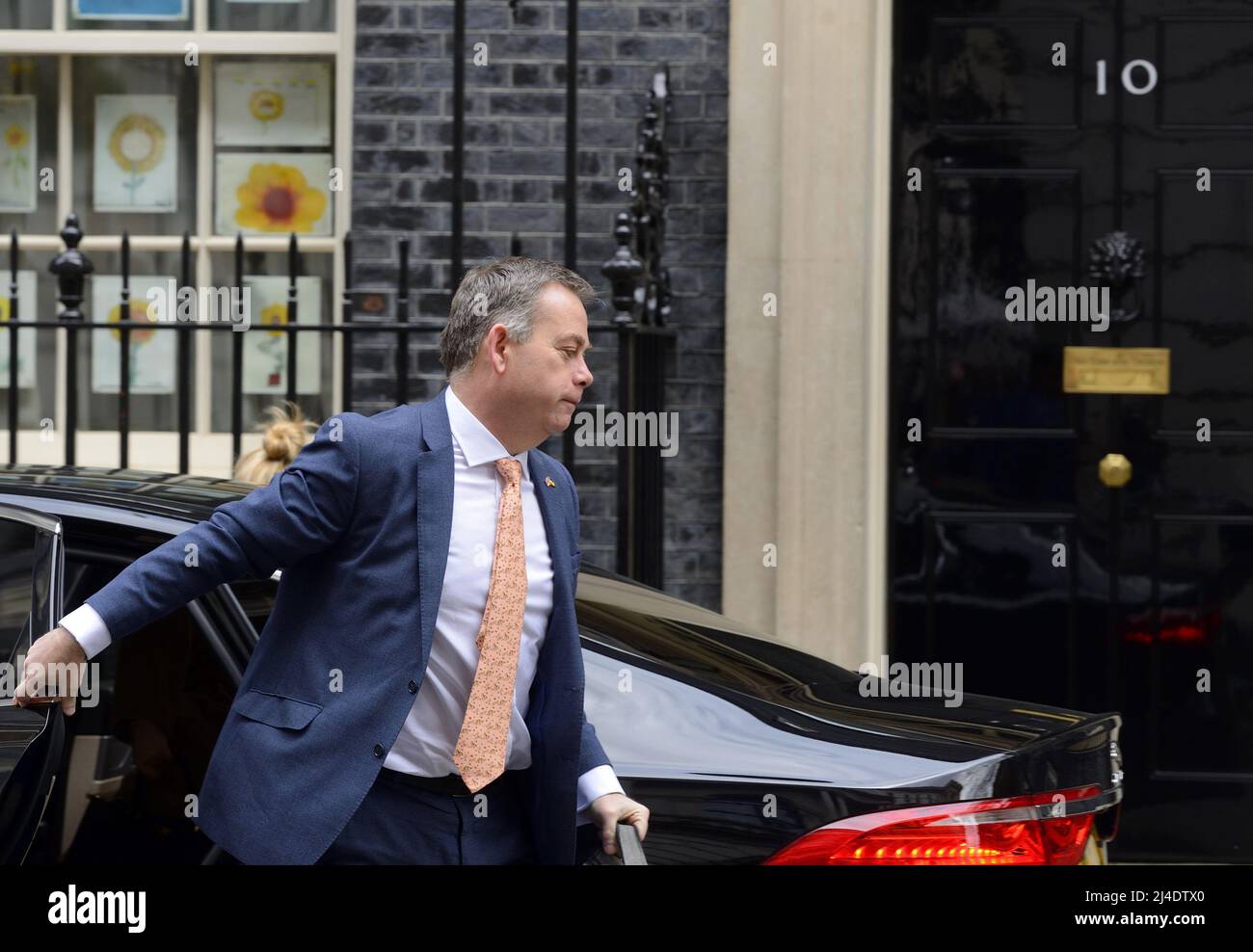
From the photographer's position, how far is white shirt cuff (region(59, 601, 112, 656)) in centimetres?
255

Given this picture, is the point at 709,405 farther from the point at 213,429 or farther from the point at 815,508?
the point at 213,429

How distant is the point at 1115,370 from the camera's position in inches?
257

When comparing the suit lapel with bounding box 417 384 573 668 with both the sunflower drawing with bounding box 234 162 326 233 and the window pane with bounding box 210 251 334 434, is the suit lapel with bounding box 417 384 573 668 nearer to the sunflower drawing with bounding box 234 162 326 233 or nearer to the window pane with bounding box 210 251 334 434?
the window pane with bounding box 210 251 334 434

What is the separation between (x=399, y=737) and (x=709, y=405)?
158 inches

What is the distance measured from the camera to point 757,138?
6.62 meters

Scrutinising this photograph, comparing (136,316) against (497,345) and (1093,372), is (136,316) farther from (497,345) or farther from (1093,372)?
(497,345)

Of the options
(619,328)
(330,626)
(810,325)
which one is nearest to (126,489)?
(330,626)

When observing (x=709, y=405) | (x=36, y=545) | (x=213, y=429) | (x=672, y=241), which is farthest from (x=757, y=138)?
(x=36, y=545)

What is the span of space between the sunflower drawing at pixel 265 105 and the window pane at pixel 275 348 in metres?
0.59

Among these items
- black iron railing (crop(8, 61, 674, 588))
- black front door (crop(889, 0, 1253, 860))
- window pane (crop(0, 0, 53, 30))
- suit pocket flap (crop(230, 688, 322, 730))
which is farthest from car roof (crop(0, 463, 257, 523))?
window pane (crop(0, 0, 53, 30))

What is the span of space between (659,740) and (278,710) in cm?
69

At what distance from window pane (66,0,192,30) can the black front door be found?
314cm

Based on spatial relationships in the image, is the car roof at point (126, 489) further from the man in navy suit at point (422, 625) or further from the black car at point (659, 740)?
the man in navy suit at point (422, 625)

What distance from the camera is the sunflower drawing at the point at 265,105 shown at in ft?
23.9
